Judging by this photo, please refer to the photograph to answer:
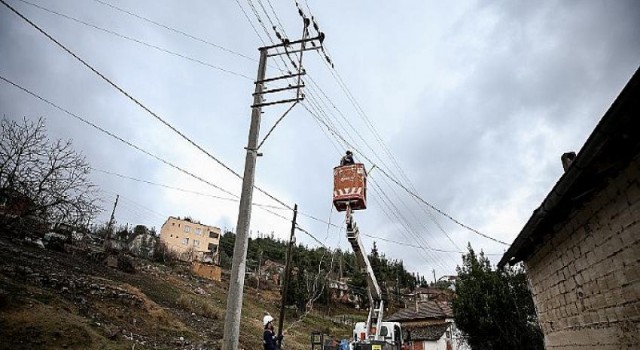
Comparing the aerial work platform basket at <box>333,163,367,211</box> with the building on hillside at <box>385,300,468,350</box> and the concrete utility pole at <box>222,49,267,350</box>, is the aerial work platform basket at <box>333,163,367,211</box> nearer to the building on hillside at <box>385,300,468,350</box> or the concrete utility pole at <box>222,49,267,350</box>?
the concrete utility pole at <box>222,49,267,350</box>

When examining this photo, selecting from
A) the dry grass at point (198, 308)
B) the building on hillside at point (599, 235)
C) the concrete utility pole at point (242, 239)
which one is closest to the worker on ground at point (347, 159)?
the concrete utility pole at point (242, 239)

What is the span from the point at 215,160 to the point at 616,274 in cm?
891

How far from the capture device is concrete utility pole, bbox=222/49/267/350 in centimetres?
768

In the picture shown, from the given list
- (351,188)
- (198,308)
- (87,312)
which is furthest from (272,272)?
(351,188)

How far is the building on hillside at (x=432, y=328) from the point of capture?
35.1 m

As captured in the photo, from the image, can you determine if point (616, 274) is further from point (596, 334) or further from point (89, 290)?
point (89, 290)

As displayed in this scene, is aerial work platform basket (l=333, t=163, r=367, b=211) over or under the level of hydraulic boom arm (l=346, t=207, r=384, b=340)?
over

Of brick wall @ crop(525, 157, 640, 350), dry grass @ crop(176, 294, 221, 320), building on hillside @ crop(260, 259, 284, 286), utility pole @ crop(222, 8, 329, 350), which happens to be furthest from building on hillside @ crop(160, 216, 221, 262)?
brick wall @ crop(525, 157, 640, 350)

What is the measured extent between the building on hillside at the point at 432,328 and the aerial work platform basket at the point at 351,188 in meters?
25.6

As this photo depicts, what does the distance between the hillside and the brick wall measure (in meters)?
14.8

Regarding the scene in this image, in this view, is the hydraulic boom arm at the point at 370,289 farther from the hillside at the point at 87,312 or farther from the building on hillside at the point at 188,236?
the building on hillside at the point at 188,236

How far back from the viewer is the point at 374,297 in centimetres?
1530

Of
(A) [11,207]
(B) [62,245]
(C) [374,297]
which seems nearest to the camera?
(A) [11,207]

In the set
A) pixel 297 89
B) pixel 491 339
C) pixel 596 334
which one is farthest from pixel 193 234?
pixel 596 334
